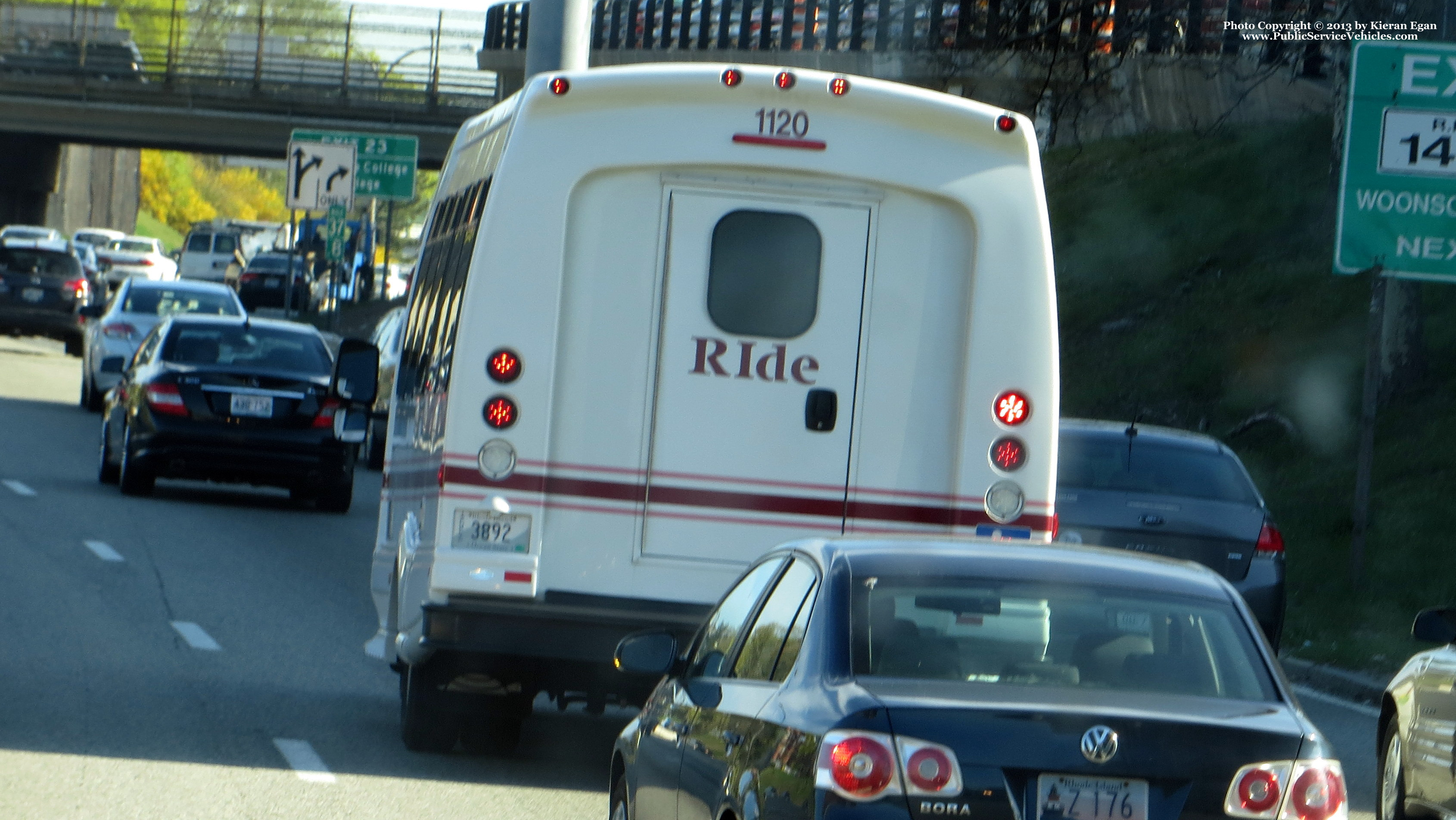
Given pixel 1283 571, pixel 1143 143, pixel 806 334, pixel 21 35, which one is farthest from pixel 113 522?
pixel 21 35

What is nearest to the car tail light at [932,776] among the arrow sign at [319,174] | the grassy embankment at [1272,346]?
the grassy embankment at [1272,346]

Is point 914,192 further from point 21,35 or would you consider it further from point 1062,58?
point 21,35

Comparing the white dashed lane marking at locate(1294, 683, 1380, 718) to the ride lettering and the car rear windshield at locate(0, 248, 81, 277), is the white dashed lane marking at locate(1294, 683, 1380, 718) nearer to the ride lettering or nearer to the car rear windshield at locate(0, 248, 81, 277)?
the ride lettering

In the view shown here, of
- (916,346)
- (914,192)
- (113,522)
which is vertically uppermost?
(914,192)

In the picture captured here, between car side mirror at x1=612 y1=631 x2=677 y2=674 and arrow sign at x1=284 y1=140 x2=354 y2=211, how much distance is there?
92.5 feet

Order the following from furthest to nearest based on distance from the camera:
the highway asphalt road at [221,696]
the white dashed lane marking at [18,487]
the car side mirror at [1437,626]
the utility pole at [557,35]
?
the white dashed lane marking at [18,487]
the utility pole at [557,35]
the highway asphalt road at [221,696]
the car side mirror at [1437,626]

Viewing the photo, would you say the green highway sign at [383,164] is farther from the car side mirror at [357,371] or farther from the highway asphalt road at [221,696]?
the car side mirror at [357,371]

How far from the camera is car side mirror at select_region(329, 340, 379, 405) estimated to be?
35.3ft

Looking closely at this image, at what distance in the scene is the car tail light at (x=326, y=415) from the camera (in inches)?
766

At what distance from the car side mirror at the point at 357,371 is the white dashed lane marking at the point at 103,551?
212 inches

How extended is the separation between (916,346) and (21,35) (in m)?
64.9

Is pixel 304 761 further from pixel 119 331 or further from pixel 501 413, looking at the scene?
Answer: pixel 119 331

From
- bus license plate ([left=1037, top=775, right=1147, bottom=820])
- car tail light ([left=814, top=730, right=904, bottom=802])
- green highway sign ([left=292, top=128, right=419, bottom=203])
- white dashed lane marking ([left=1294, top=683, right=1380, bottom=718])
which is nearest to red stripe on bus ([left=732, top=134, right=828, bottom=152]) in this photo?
car tail light ([left=814, top=730, right=904, bottom=802])

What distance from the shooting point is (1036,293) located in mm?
8805
